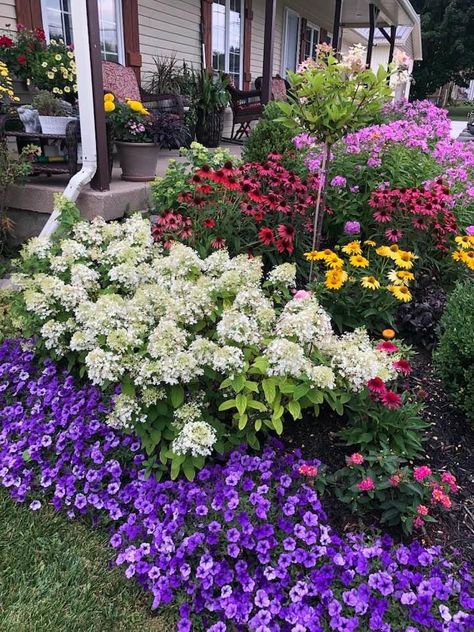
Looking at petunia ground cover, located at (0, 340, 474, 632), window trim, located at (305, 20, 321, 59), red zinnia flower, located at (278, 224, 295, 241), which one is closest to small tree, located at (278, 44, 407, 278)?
red zinnia flower, located at (278, 224, 295, 241)

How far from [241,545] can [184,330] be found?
0.81 meters

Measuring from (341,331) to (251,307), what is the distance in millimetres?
789

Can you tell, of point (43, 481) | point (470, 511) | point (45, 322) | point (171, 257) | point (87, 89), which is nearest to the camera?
point (470, 511)

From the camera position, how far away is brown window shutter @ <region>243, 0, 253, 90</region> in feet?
30.7

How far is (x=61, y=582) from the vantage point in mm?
1860

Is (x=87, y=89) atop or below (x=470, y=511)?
atop

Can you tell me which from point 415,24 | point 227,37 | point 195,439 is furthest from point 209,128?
point 415,24

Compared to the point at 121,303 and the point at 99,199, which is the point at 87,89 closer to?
the point at 99,199

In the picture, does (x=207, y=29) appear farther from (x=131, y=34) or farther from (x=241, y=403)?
(x=241, y=403)

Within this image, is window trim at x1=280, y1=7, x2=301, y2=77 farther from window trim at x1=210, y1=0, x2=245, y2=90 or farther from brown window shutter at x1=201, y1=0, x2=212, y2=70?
brown window shutter at x1=201, y1=0, x2=212, y2=70

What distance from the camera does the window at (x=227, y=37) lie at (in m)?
8.84

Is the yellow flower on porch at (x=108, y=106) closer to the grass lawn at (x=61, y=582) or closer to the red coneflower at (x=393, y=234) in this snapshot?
the red coneflower at (x=393, y=234)

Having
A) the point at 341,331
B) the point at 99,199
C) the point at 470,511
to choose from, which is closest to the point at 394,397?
the point at 470,511

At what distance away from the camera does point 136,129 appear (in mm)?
4125
